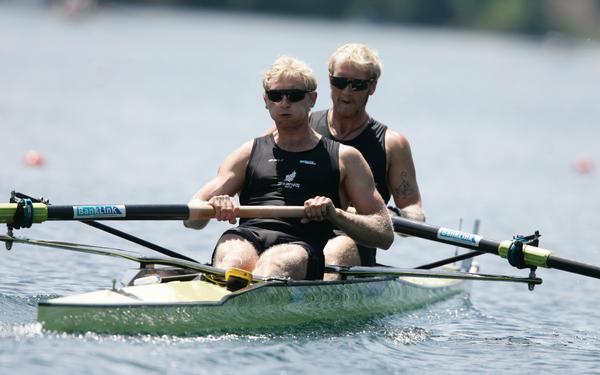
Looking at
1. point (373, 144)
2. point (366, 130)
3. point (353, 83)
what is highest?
point (353, 83)

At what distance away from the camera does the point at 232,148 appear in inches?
933

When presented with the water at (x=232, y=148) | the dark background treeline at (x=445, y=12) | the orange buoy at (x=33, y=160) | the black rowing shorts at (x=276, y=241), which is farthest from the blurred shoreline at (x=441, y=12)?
the black rowing shorts at (x=276, y=241)

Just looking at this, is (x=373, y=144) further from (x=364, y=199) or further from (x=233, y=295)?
(x=233, y=295)

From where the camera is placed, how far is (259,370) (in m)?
7.52

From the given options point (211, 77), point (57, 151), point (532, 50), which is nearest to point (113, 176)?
point (57, 151)

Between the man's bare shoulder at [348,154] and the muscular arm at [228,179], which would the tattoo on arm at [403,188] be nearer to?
the man's bare shoulder at [348,154]

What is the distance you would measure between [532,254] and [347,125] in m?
1.92

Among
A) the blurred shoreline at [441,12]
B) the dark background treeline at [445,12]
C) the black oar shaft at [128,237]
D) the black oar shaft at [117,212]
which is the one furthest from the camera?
the dark background treeline at [445,12]

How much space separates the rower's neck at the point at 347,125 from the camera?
1017 cm

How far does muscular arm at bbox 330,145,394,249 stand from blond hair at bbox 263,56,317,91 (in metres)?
0.57

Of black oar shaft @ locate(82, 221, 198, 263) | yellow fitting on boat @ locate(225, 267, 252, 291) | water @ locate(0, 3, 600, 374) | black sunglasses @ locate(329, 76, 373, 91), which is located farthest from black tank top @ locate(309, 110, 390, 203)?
yellow fitting on boat @ locate(225, 267, 252, 291)

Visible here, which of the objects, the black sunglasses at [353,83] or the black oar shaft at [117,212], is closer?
the black oar shaft at [117,212]

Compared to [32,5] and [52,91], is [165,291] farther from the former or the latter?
[32,5]

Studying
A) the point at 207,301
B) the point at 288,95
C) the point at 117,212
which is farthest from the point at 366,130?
the point at 207,301
